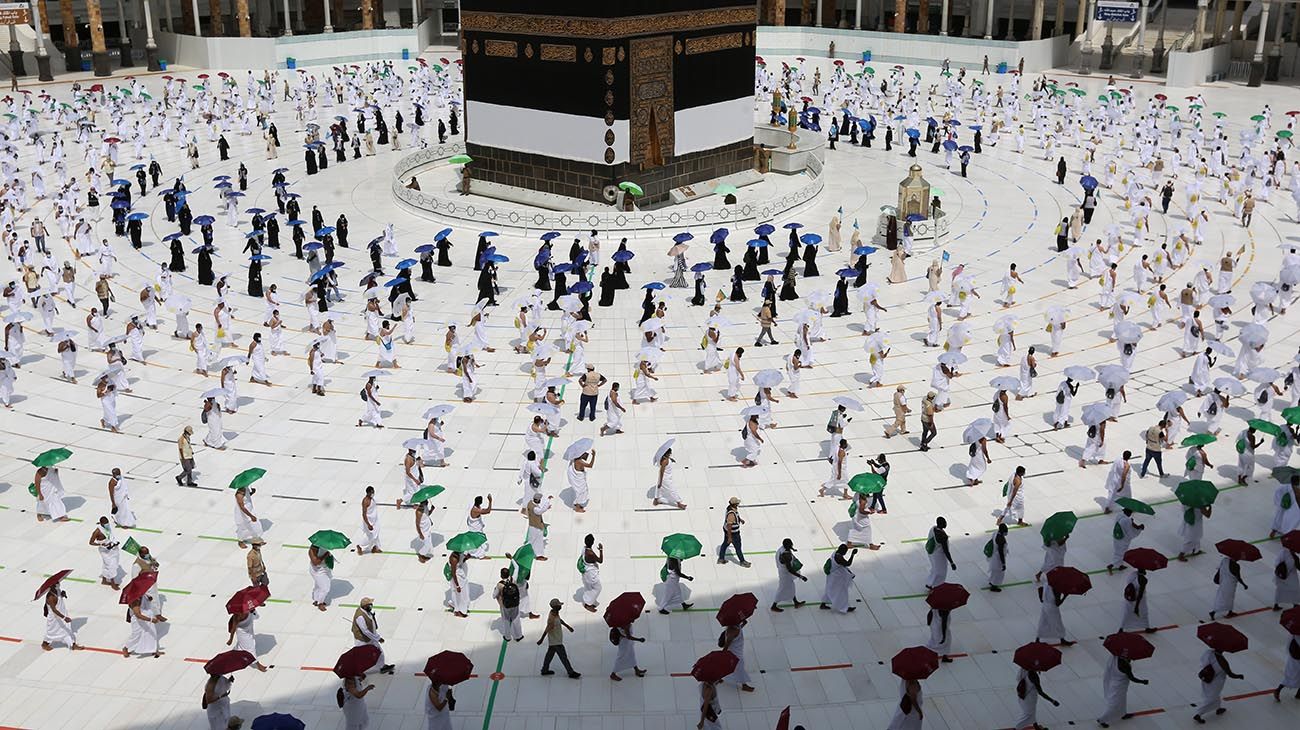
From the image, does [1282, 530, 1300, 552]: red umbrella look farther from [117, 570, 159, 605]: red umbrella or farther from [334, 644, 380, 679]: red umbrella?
[117, 570, 159, 605]: red umbrella

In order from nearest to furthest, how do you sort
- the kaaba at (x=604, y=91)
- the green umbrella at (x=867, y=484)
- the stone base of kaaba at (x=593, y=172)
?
the green umbrella at (x=867, y=484) < the kaaba at (x=604, y=91) < the stone base of kaaba at (x=593, y=172)

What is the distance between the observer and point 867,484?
62.3 ft

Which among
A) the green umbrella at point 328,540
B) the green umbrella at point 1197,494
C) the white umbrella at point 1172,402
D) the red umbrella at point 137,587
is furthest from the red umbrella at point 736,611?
the white umbrella at point 1172,402

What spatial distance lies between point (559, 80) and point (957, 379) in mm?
20538

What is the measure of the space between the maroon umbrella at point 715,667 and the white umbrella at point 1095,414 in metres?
10.9

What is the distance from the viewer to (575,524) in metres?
20.8

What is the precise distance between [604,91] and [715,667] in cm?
2920

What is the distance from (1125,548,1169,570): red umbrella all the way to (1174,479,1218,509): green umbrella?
2.30 metres

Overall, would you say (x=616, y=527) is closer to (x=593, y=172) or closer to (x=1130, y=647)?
(x=1130, y=647)

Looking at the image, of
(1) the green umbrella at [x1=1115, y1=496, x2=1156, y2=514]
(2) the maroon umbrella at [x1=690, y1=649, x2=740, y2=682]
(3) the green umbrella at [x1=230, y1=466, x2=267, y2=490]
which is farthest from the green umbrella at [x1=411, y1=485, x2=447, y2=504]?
(1) the green umbrella at [x1=1115, y1=496, x2=1156, y2=514]

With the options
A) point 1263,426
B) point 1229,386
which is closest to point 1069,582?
point 1263,426

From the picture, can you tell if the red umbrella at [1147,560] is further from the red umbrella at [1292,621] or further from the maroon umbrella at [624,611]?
the maroon umbrella at [624,611]

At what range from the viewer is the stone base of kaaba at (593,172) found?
41375 millimetres

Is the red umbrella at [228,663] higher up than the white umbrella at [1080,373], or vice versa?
the white umbrella at [1080,373]
